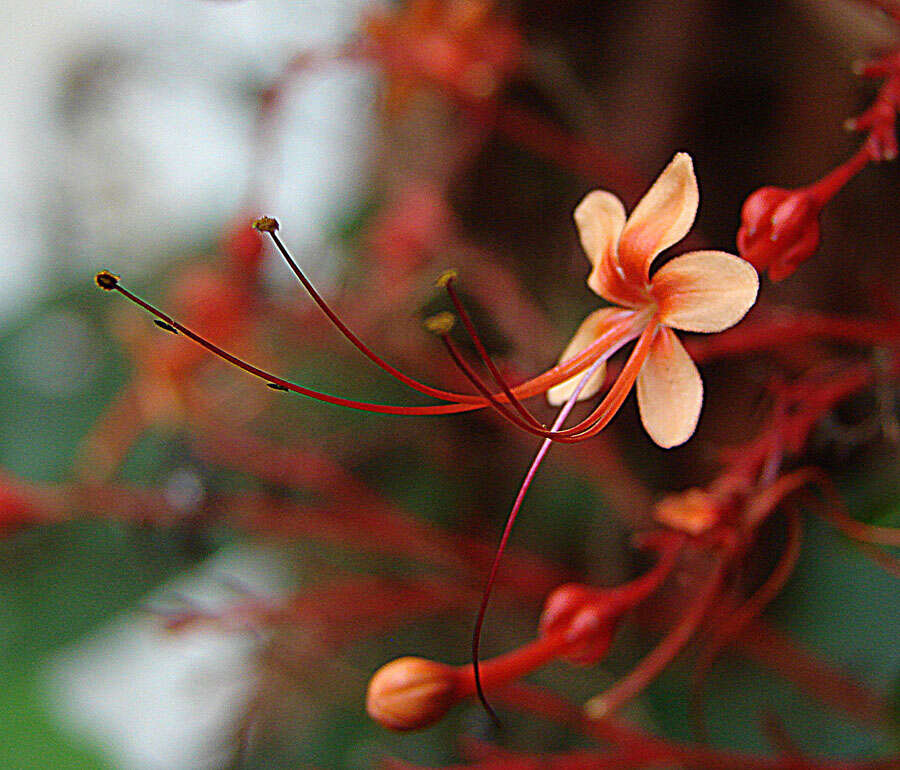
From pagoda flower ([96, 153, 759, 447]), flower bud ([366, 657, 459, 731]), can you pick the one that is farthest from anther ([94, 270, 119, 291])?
flower bud ([366, 657, 459, 731])

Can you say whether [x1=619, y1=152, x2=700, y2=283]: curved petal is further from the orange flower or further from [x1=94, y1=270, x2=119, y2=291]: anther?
[x1=94, y1=270, x2=119, y2=291]: anther

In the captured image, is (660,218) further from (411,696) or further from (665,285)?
(411,696)

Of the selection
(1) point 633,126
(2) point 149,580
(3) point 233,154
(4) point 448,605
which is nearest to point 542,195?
(1) point 633,126

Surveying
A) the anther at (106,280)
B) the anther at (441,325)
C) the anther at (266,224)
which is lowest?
the anther at (441,325)

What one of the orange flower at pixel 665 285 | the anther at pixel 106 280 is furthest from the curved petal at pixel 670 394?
the anther at pixel 106 280

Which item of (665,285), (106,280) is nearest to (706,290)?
(665,285)

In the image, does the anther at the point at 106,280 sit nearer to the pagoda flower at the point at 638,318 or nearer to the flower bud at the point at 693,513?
the pagoda flower at the point at 638,318
